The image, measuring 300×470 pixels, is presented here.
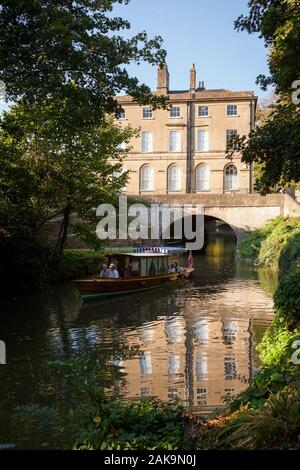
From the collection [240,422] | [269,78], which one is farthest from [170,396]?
[269,78]

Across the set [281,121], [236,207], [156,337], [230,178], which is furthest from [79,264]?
[230,178]

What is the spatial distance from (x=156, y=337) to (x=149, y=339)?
308 mm

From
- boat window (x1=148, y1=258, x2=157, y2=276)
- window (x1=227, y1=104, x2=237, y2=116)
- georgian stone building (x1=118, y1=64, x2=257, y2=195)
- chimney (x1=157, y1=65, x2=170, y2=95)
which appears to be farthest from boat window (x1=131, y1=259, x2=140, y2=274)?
chimney (x1=157, y1=65, x2=170, y2=95)

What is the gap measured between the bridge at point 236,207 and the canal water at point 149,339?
17.6 meters

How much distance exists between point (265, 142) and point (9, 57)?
7370mm

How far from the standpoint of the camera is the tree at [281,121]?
8.50 metres

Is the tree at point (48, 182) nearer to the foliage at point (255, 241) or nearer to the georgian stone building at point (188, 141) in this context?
the foliage at point (255, 241)

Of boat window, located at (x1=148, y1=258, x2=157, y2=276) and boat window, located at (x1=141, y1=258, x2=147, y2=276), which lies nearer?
boat window, located at (x1=141, y1=258, x2=147, y2=276)

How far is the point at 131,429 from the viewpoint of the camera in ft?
18.0

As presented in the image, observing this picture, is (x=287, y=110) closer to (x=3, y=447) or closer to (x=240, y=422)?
(x=240, y=422)

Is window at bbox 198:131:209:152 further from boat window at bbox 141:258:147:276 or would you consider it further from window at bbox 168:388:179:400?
window at bbox 168:388:179:400

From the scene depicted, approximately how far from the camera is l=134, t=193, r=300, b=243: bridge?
4100 centimetres

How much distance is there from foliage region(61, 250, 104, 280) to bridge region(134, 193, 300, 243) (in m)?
13.0

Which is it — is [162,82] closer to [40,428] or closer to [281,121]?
[281,121]
